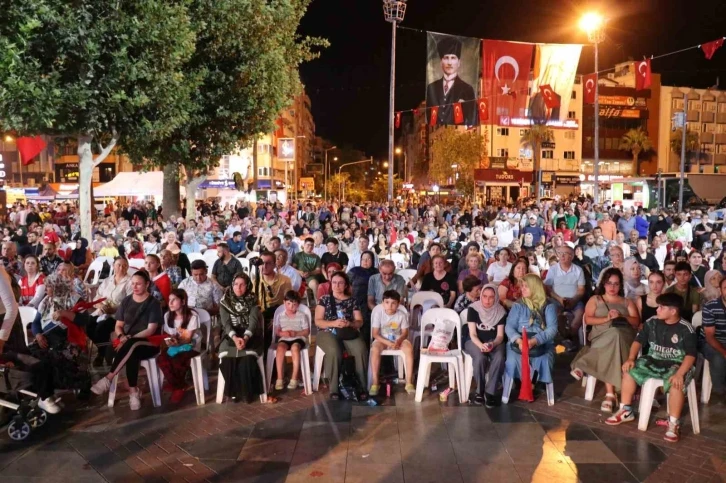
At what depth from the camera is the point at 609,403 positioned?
18.3ft

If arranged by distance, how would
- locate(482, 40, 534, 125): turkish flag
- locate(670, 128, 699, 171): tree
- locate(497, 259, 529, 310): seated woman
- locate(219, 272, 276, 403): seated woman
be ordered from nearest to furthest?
locate(219, 272, 276, 403): seated woman < locate(497, 259, 529, 310): seated woman < locate(482, 40, 534, 125): turkish flag < locate(670, 128, 699, 171): tree

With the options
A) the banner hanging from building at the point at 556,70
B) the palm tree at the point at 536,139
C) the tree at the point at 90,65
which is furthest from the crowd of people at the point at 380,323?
the palm tree at the point at 536,139

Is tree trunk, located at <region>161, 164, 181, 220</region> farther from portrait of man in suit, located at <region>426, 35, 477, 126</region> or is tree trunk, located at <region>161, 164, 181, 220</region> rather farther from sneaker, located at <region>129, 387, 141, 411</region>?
sneaker, located at <region>129, 387, 141, 411</region>

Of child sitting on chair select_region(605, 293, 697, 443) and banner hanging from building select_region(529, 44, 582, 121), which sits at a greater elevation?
banner hanging from building select_region(529, 44, 582, 121)

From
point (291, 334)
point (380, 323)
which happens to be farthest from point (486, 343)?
point (291, 334)

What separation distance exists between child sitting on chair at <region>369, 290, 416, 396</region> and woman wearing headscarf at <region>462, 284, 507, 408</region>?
2.00ft

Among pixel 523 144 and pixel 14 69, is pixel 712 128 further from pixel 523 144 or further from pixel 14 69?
pixel 14 69

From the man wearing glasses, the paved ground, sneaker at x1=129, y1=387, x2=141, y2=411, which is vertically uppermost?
the man wearing glasses

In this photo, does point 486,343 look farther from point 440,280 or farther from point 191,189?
point 191,189

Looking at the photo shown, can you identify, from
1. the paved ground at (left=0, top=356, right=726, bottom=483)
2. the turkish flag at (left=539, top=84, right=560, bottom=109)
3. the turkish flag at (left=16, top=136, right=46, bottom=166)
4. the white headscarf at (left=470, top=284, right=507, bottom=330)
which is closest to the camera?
the paved ground at (left=0, top=356, right=726, bottom=483)

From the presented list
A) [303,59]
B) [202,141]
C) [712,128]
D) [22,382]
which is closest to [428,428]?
[22,382]

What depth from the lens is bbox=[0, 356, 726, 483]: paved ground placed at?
429 centimetres

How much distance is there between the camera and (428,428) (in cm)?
514

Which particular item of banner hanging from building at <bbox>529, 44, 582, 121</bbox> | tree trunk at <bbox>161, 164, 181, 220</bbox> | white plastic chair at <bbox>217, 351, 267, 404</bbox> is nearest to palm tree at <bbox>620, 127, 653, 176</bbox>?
banner hanging from building at <bbox>529, 44, 582, 121</bbox>
